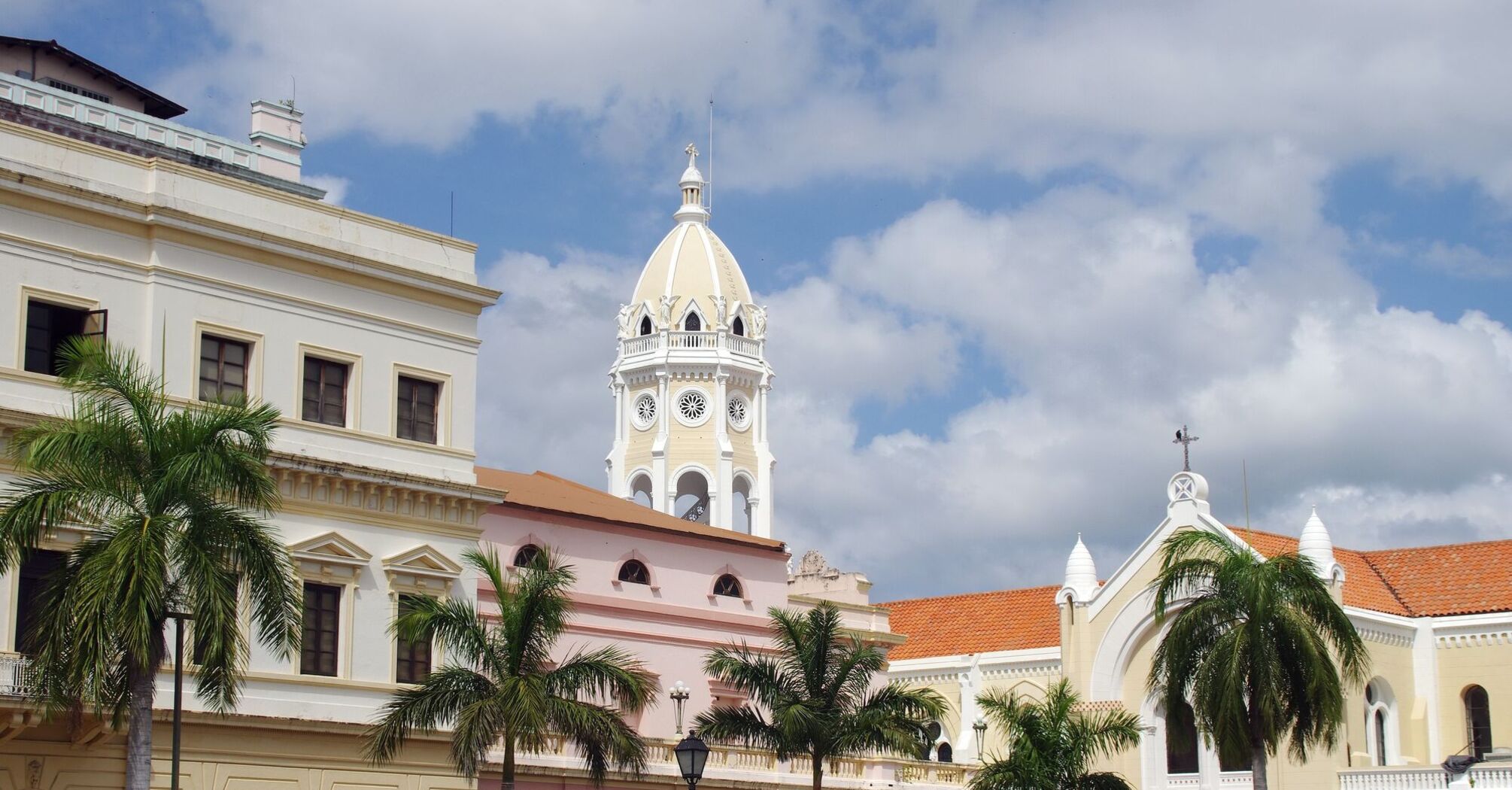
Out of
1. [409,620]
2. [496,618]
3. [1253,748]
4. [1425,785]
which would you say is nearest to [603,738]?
[409,620]

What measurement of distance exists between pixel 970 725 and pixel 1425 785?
1472 centimetres

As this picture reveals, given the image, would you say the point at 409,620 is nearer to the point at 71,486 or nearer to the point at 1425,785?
the point at 71,486

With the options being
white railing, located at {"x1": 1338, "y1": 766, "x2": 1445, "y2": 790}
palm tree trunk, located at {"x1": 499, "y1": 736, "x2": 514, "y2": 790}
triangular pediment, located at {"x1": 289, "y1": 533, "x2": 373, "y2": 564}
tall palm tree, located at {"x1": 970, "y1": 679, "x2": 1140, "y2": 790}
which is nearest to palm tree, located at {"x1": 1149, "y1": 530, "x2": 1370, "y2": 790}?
tall palm tree, located at {"x1": 970, "y1": 679, "x2": 1140, "y2": 790}

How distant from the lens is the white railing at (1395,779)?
53.3 m

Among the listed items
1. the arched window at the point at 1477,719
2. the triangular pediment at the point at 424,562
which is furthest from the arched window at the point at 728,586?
the arched window at the point at 1477,719

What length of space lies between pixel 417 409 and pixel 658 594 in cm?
1018

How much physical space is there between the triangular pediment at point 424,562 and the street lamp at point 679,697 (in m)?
6.25

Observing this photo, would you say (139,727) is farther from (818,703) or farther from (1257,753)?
(1257,753)

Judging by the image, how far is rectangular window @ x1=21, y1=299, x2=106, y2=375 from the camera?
3425cm

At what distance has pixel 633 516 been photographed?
49.2 metres

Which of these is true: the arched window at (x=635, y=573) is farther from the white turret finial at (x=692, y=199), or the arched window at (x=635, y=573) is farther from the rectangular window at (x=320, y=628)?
the white turret finial at (x=692, y=199)

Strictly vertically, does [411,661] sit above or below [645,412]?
below

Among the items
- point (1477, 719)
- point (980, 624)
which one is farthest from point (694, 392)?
point (1477, 719)

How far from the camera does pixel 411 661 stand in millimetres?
38719
